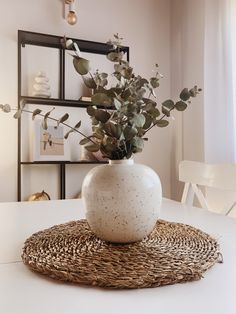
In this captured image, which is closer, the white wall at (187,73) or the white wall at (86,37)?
the white wall at (86,37)

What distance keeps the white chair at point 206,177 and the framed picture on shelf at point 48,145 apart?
1195 millimetres

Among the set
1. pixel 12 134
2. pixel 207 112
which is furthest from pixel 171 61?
pixel 12 134

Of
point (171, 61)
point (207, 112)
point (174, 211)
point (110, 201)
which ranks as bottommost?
point (174, 211)

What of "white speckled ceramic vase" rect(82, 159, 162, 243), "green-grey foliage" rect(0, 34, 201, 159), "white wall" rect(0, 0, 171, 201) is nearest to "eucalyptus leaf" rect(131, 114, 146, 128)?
"green-grey foliage" rect(0, 34, 201, 159)

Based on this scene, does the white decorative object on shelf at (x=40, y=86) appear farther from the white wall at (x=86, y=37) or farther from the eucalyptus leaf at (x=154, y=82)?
the eucalyptus leaf at (x=154, y=82)

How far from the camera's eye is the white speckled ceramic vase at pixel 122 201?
68cm

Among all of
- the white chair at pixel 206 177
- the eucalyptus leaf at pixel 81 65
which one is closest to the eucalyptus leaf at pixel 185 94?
the eucalyptus leaf at pixel 81 65

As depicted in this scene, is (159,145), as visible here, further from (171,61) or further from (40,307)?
(40,307)

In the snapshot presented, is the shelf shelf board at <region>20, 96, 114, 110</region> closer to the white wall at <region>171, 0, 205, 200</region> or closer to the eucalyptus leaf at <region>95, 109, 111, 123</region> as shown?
the white wall at <region>171, 0, 205, 200</region>

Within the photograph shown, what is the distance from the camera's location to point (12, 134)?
7.79 feet

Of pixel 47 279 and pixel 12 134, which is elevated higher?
pixel 12 134

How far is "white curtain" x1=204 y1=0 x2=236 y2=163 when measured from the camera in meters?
2.29

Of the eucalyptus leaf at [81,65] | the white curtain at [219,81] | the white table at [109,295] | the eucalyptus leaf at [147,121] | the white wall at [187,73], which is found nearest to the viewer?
the white table at [109,295]

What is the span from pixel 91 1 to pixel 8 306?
8.78ft
